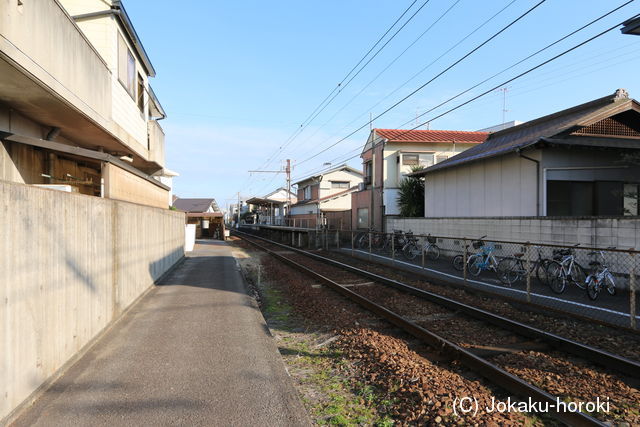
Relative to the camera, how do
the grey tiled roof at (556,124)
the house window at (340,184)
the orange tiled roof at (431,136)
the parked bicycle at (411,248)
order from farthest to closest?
the house window at (340,184) → the orange tiled roof at (431,136) → the parked bicycle at (411,248) → the grey tiled roof at (556,124)

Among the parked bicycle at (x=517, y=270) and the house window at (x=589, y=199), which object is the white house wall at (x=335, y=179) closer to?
the house window at (x=589, y=199)

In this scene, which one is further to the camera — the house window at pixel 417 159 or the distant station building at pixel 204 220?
the distant station building at pixel 204 220

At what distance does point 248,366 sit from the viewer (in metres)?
4.75

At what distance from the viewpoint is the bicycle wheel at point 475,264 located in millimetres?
12172

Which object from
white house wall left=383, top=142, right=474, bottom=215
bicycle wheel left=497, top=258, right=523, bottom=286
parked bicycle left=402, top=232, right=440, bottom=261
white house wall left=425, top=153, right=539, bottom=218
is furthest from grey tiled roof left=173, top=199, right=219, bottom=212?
bicycle wheel left=497, top=258, right=523, bottom=286

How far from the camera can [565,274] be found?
9344 millimetres

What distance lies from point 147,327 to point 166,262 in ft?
22.1

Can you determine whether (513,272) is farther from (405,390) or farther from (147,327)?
(147,327)

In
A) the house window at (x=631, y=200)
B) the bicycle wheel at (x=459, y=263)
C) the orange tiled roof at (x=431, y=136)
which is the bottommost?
the bicycle wheel at (x=459, y=263)

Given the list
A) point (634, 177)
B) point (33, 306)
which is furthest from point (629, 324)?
point (634, 177)

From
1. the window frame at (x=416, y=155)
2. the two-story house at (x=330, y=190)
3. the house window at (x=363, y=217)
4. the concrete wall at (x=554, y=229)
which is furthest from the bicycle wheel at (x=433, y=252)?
the two-story house at (x=330, y=190)

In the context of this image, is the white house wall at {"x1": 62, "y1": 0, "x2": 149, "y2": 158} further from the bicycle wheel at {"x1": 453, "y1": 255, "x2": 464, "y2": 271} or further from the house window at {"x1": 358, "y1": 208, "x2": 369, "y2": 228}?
the house window at {"x1": 358, "y1": 208, "x2": 369, "y2": 228}

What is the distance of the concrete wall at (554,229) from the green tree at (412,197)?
4435 mm

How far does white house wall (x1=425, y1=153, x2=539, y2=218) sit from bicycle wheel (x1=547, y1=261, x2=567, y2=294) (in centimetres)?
406
